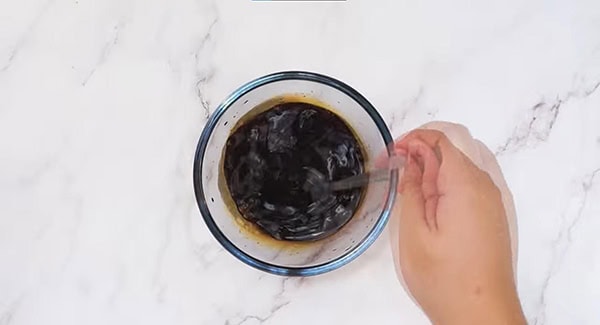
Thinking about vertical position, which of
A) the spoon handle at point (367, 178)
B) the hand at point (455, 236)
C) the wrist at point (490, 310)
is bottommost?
the wrist at point (490, 310)

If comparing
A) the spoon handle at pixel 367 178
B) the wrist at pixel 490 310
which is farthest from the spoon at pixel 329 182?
the wrist at pixel 490 310

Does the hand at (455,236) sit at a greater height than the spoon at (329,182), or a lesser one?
lesser

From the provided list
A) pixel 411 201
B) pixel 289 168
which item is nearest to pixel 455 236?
pixel 411 201

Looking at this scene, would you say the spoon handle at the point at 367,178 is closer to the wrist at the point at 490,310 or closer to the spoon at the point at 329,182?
the spoon at the point at 329,182

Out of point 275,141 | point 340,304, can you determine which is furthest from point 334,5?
point 340,304

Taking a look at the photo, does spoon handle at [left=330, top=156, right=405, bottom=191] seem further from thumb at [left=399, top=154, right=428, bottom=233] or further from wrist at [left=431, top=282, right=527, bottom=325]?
wrist at [left=431, top=282, right=527, bottom=325]

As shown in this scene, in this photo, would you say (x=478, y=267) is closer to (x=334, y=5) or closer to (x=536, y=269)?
(x=536, y=269)

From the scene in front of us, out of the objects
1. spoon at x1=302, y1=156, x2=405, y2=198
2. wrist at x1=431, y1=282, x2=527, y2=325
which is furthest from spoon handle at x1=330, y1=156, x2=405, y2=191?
wrist at x1=431, y1=282, x2=527, y2=325

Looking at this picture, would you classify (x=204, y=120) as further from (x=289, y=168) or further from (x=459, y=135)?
(x=459, y=135)

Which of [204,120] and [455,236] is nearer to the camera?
[455,236]
